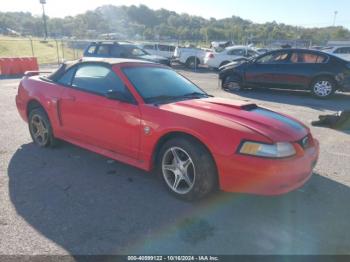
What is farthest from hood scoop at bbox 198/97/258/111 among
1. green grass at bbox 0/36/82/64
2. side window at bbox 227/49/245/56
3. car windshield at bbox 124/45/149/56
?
green grass at bbox 0/36/82/64

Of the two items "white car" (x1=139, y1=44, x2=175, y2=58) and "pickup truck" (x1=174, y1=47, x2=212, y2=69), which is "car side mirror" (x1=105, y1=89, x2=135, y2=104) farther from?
"white car" (x1=139, y1=44, x2=175, y2=58)

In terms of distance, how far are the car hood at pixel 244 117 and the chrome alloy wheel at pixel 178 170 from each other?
18.1 inches

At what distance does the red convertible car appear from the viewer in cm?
315

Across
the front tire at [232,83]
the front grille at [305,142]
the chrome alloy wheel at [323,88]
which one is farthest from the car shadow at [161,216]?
the front tire at [232,83]

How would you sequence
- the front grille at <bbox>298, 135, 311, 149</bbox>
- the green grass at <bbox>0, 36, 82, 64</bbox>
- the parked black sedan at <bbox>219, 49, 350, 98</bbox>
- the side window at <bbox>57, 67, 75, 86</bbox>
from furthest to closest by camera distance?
1. the green grass at <bbox>0, 36, 82, 64</bbox>
2. the parked black sedan at <bbox>219, 49, 350, 98</bbox>
3. the side window at <bbox>57, 67, 75, 86</bbox>
4. the front grille at <bbox>298, 135, 311, 149</bbox>

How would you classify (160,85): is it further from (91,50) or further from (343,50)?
(343,50)

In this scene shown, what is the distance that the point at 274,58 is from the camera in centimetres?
1118

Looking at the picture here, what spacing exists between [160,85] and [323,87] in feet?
26.1

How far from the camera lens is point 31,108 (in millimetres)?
5266

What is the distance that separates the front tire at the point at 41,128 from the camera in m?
5.02

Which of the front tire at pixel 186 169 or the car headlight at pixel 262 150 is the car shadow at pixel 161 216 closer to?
the front tire at pixel 186 169

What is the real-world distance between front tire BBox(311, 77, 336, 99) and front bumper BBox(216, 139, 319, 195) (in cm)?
802

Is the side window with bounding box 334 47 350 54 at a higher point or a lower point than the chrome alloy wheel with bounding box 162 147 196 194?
higher

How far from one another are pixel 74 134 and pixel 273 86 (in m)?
8.40
